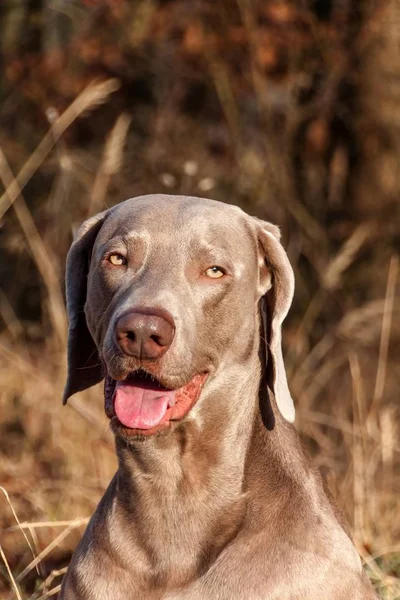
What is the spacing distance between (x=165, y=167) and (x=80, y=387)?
15.4 ft

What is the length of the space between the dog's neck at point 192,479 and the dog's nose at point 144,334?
363mm

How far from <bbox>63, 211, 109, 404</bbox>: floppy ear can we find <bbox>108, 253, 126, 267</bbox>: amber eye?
308 mm

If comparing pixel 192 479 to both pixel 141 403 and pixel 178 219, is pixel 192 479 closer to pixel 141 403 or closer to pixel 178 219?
pixel 141 403

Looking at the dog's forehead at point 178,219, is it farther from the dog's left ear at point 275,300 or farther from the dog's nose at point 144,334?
the dog's nose at point 144,334

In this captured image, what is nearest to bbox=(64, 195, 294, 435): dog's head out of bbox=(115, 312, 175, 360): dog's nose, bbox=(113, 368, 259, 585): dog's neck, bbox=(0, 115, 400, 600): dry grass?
bbox=(115, 312, 175, 360): dog's nose

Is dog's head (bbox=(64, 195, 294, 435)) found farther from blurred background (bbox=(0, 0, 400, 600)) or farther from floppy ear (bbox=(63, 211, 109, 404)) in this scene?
blurred background (bbox=(0, 0, 400, 600))

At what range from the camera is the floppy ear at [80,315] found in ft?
12.8

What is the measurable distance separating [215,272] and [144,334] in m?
0.47

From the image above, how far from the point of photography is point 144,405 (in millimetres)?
3359

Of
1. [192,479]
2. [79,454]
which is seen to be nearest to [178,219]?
[192,479]

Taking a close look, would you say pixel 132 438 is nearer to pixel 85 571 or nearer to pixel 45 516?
pixel 85 571

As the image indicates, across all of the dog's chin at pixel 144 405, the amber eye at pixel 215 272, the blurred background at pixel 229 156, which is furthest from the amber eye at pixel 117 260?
the blurred background at pixel 229 156

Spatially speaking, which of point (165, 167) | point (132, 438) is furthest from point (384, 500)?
point (165, 167)

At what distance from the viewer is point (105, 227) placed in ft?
12.4
